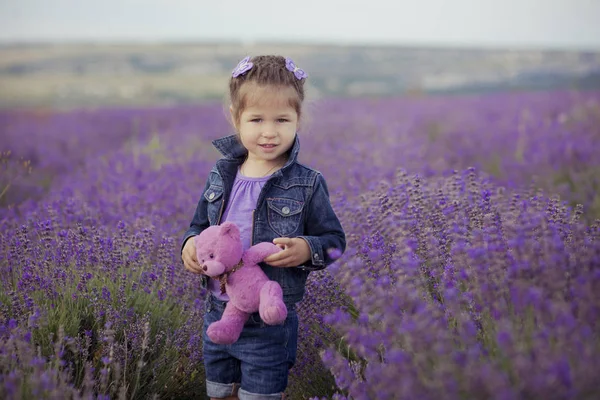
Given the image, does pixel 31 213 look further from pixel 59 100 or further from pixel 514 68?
pixel 514 68

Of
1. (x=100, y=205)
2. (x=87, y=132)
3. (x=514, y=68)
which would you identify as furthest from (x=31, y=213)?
(x=514, y=68)

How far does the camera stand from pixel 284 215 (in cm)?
231

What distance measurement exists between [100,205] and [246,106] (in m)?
2.33

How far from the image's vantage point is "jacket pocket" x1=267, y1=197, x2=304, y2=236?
7.57 feet

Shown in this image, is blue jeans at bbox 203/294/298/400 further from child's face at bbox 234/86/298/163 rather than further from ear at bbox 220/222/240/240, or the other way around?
child's face at bbox 234/86/298/163

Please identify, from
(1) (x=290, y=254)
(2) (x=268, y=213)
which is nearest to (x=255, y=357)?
(1) (x=290, y=254)

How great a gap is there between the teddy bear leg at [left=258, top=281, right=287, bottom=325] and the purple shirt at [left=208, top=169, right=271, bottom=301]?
0.22 meters

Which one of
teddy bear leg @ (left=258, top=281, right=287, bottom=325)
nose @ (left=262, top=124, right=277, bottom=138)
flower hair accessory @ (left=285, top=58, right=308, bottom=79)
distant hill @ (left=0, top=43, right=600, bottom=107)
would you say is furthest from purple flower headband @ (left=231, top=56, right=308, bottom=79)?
distant hill @ (left=0, top=43, right=600, bottom=107)

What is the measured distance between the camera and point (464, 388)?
1560 millimetres

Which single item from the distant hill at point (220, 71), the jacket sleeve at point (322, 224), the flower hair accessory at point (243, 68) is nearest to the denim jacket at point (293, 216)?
the jacket sleeve at point (322, 224)

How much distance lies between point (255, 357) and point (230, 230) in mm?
Answer: 491

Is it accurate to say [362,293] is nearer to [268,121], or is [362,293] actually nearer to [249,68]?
[268,121]

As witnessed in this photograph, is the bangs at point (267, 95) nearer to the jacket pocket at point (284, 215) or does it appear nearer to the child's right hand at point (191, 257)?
the jacket pocket at point (284, 215)

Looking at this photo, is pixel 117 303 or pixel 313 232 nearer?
pixel 313 232
